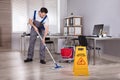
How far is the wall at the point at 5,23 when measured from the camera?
8980mm

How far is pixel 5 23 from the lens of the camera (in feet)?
29.6

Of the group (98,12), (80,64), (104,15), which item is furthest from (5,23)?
(80,64)

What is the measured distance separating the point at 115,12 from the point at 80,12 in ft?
7.25

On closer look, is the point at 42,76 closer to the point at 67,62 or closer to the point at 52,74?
the point at 52,74

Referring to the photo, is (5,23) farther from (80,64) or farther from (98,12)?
(80,64)

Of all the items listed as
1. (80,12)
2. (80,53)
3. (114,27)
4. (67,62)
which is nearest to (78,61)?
(80,53)

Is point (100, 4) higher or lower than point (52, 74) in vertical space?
higher

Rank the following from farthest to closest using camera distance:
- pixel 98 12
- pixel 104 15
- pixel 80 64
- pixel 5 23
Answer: pixel 5 23 → pixel 98 12 → pixel 104 15 → pixel 80 64

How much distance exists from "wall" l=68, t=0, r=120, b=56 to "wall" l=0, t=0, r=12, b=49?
102 inches

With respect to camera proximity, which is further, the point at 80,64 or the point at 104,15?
the point at 104,15

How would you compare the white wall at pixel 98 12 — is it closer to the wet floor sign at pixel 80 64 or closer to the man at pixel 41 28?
the man at pixel 41 28

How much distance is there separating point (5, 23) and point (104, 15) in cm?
411

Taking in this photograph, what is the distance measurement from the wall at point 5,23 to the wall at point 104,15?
260cm

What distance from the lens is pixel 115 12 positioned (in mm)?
6039
